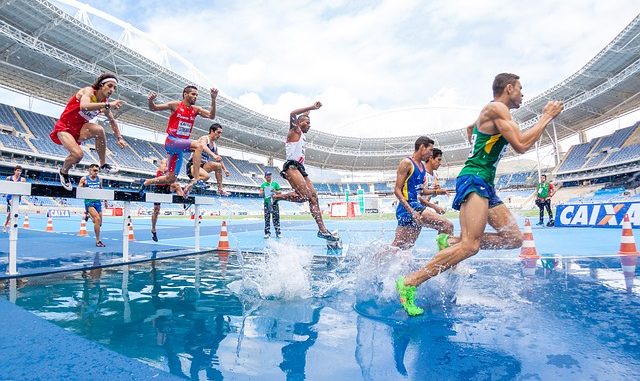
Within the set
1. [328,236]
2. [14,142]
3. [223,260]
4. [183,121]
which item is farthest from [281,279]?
[14,142]

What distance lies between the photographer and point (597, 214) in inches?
456

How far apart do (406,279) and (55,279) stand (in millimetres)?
4313

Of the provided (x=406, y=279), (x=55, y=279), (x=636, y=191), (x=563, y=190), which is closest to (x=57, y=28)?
(x=55, y=279)

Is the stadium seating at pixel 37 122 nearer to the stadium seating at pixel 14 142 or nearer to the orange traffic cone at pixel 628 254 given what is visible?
the stadium seating at pixel 14 142

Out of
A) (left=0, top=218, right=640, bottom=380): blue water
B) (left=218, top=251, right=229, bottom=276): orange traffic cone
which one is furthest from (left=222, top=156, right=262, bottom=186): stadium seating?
(left=0, top=218, right=640, bottom=380): blue water

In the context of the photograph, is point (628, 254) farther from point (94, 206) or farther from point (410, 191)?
point (94, 206)

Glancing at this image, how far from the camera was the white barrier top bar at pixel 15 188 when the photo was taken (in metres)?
4.45

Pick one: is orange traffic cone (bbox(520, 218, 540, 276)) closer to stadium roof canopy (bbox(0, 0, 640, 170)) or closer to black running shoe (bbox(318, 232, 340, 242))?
black running shoe (bbox(318, 232, 340, 242))

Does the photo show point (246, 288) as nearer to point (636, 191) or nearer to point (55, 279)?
point (55, 279)

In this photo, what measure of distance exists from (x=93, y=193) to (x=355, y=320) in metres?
4.60

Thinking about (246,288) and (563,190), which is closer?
(246,288)

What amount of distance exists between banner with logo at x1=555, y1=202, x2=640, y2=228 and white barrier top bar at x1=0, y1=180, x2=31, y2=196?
14.1 m

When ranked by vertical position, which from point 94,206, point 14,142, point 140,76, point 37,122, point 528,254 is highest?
point 140,76

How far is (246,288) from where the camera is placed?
4.05 metres
